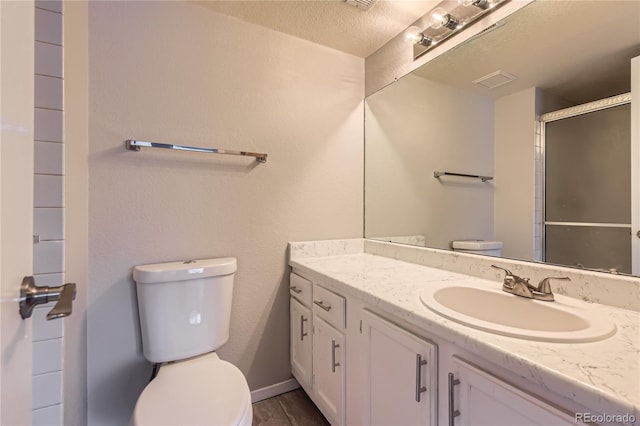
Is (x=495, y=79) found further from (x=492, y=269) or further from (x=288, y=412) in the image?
(x=288, y=412)

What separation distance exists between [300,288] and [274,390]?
654mm

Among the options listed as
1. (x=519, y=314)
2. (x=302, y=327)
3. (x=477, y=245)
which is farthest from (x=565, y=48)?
(x=302, y=327)

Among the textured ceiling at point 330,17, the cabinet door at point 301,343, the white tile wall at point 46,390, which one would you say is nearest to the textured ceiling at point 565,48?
the textured ceiling at point 330,17

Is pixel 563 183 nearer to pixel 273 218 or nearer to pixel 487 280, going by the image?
pixel 487 280

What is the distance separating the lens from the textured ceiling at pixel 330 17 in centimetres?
142

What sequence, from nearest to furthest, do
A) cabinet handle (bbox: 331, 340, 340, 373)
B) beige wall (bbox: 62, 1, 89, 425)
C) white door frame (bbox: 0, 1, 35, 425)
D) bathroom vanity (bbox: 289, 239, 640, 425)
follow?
white door frame (bbox: 0, 1, 35, 425) → bathroom vanity (bbox: 289, 239, 640, 425) → beige wall (bbox: 62, 1, 89, 425) → cabinet handle (bbox: 331, 340, 340, 373)

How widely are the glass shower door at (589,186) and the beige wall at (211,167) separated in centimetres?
106

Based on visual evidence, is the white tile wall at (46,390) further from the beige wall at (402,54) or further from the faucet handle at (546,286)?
the beige wall at (402,54)

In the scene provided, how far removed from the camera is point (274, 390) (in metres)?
1.64

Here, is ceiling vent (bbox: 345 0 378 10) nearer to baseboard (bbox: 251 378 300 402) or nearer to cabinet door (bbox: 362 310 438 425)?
cabinet door (bbox: 362 310 438 425)

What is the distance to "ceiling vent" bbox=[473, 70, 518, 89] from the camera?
1195 millimetres

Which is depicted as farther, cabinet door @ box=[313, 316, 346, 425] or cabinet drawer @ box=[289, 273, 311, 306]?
cabinet drawer @ box=[289, 273, 311, 306]

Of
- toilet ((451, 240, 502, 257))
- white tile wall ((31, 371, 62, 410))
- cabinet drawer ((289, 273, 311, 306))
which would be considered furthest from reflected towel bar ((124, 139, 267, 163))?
toilet ((451, 240, 502, 257))

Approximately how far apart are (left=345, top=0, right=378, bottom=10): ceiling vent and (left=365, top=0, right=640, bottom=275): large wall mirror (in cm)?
43
